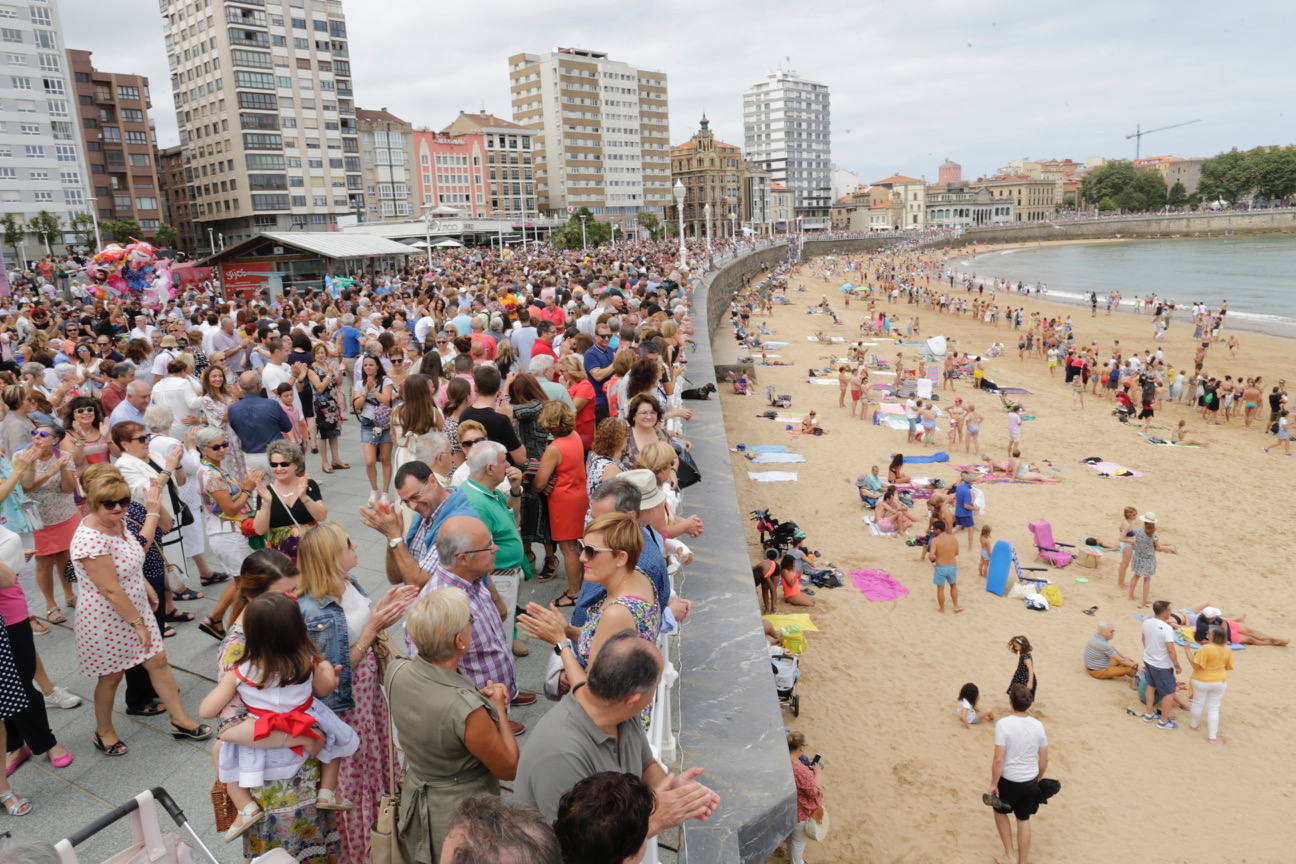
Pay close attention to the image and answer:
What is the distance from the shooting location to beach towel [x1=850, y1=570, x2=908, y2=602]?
10164 millimetres

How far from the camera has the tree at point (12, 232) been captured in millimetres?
49500

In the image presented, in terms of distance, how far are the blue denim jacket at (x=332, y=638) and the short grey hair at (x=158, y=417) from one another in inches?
125

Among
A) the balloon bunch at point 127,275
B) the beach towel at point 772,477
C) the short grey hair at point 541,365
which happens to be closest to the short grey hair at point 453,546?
the short grey hair at point 541,365

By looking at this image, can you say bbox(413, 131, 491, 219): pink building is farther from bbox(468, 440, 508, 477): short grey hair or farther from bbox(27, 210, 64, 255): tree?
bbox(468, 440, 508, 477): short grey hair

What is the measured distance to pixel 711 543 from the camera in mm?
6277

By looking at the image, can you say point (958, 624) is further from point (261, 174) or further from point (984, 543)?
point (261, 174)

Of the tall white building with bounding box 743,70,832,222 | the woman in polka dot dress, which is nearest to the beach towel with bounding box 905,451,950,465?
the woman in polka dot dress

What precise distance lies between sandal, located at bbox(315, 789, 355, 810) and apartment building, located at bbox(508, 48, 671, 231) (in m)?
100

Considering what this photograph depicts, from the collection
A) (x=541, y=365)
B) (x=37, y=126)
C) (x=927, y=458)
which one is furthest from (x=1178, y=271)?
(x=37, y=126)

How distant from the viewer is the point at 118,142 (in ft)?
215

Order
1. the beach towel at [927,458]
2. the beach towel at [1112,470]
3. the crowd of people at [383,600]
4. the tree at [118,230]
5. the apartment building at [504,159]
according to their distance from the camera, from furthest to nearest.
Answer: the apartment building at [504,159]
the tree at [118,230]
the beach towel at [927,458]
the beach towel at [1112,470]
the crowd of people at [383,600]

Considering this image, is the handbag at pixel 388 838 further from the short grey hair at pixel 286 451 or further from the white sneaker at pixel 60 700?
the white sneaker at pixel 60 700

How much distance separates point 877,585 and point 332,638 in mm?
8544

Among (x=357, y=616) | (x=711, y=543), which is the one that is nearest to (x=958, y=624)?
(x=711, y=543)
